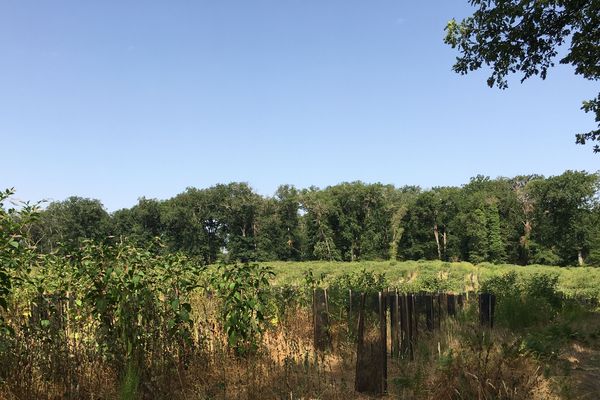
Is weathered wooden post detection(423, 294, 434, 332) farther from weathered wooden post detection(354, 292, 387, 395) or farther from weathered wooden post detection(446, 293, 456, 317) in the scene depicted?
weathered wooden post detection(354, 292, 387, 395)

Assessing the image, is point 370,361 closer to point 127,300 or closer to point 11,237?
point 127,300

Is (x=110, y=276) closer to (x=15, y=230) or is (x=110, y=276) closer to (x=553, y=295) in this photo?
(x=15, y=230)

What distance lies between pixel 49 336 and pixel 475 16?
9.10m

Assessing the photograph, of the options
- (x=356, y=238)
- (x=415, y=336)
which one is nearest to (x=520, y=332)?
(x=415, y=336)

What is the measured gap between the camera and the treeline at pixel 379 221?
190ft

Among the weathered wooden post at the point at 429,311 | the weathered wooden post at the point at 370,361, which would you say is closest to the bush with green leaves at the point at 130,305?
the weathered wooden post at the point at 370,361

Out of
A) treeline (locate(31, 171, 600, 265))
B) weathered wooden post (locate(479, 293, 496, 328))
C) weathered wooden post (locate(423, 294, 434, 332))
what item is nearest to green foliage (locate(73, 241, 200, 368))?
weathered wooden post (locate(423, 294, 434, 332))

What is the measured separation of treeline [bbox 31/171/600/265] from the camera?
58.0 m

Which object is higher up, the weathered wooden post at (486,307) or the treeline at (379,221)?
the treeline at (379,221)

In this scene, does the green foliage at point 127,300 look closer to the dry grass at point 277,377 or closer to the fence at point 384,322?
the dry grass at point 277,377

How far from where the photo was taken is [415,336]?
22.6 feet

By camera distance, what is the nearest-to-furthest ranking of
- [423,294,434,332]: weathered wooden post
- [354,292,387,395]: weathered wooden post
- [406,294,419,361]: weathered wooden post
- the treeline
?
[354,292,387,395]: weathered wooden post < [406,294,419,361]: weathered wooden post < [423,294,434,332]: weathered wooden post < the treeline

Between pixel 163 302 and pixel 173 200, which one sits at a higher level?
pixel 173 200

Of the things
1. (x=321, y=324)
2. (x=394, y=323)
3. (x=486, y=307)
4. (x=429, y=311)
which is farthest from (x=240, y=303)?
(x=486, y=307)
